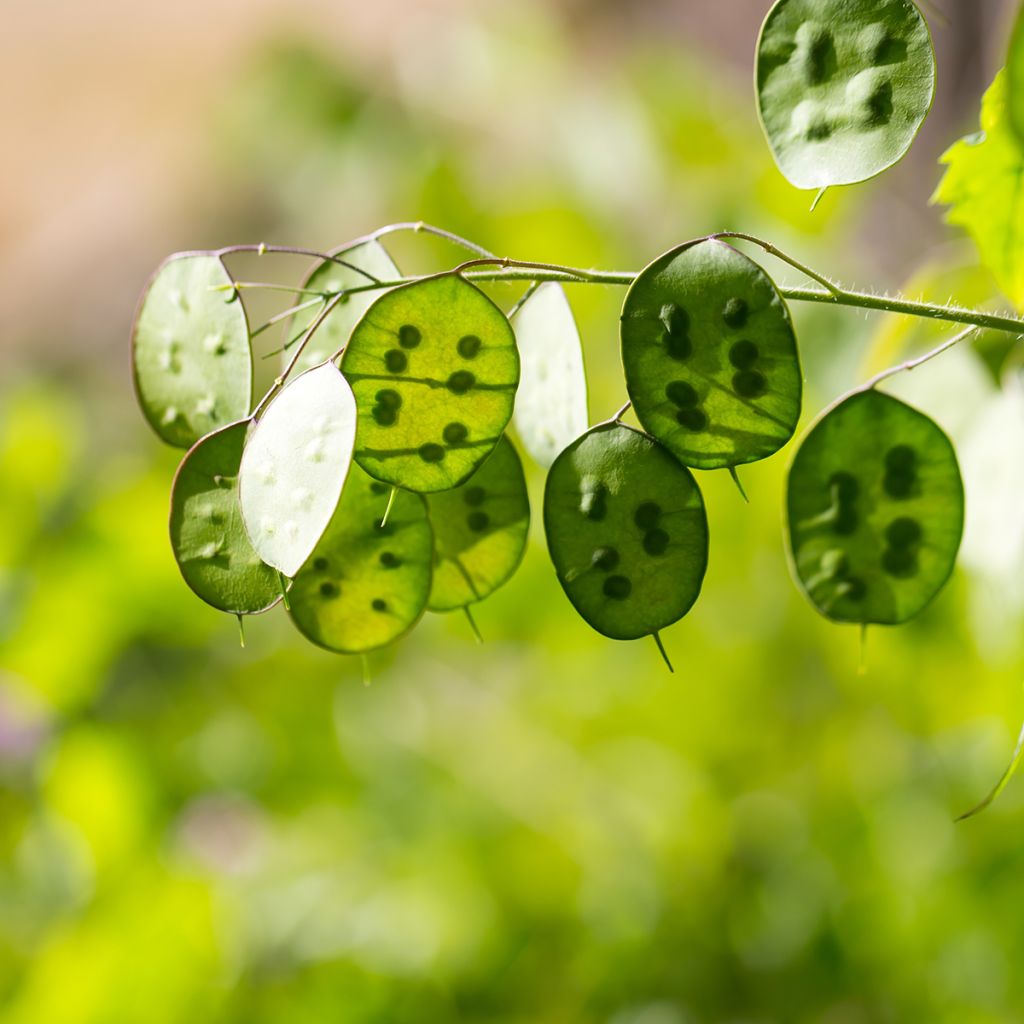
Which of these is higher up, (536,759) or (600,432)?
(536,759)

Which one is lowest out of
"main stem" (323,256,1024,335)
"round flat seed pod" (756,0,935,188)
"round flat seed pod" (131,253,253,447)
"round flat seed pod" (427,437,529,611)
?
"round flat seed pod" (427,437,529,611)

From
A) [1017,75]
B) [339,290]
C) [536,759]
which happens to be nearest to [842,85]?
[1017,75]

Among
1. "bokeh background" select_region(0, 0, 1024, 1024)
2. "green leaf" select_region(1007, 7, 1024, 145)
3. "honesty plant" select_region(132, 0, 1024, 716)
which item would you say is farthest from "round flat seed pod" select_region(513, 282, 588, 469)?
"bokeh background" select_region(0, 0, 1024, 1024)

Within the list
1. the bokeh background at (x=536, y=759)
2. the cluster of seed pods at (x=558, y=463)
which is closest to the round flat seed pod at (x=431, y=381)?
the cluster of seed pods at (x=558, y=463)

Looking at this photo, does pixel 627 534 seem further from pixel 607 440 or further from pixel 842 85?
pixel 842 85

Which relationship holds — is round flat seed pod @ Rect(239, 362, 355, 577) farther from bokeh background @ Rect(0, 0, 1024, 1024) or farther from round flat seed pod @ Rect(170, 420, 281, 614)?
bokeh background @ Rect(0, 0, 1024, 1024)

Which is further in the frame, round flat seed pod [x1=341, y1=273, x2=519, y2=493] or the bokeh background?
the bokeh background

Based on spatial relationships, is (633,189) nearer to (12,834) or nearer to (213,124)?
(12,834)
